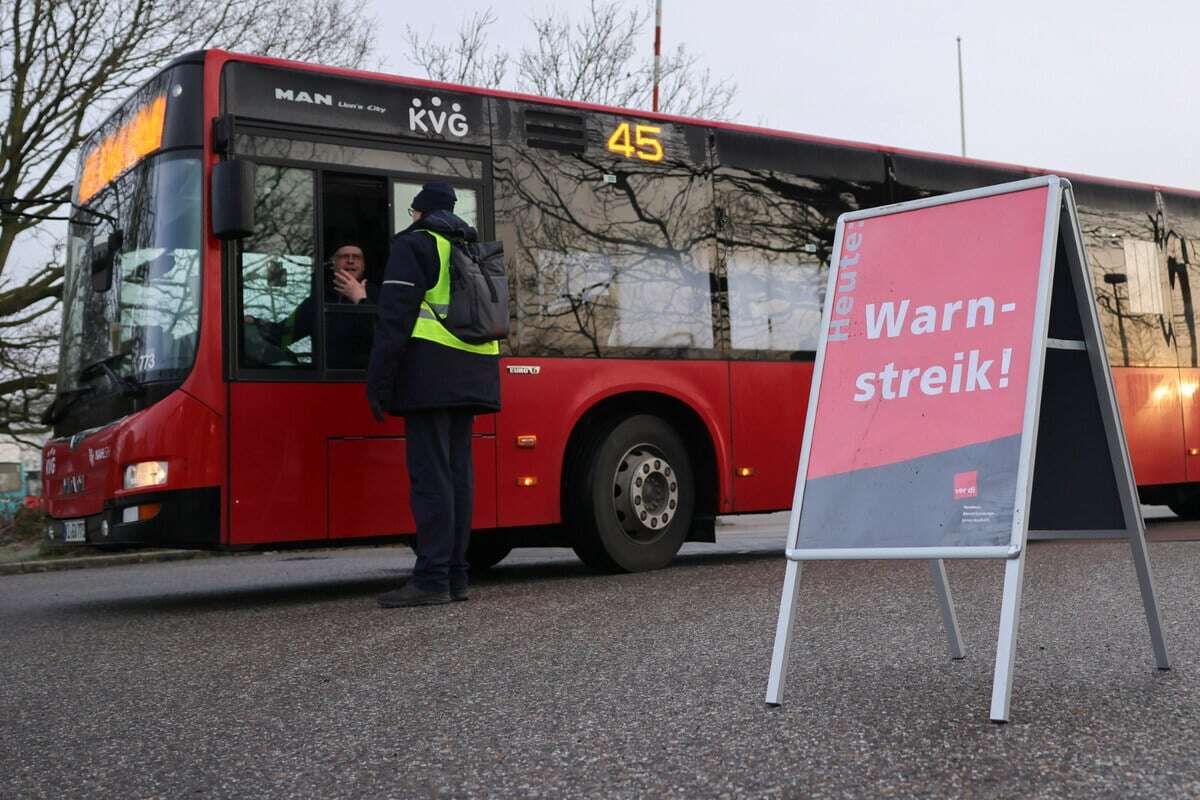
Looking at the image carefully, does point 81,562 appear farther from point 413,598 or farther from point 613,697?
point 613,697

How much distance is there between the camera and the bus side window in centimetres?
743

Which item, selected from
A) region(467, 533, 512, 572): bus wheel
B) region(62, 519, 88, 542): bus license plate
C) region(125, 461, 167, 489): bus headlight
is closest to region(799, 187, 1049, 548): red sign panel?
region(125, 461, 167, 489): bus headlight

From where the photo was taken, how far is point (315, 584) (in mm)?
9719

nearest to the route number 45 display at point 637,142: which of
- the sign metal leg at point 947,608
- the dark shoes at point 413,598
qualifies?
the dark shoes at point 413,598

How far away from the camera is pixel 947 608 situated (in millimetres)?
4660

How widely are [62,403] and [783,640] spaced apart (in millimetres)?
5472

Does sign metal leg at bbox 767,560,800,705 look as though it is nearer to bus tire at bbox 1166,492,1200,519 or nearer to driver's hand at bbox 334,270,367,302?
driver's hand at bbox 334,270,367,302

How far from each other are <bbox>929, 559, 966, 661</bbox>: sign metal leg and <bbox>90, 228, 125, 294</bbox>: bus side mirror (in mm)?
5100

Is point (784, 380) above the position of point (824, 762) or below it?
above

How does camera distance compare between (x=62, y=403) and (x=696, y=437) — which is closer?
(x=62, y=403)

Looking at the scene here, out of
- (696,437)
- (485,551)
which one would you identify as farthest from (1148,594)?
(485,551)


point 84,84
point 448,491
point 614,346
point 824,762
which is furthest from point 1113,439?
point 84,84

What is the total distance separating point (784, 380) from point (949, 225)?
5221 millimetres

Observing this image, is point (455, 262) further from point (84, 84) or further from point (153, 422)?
point (84, 84)
